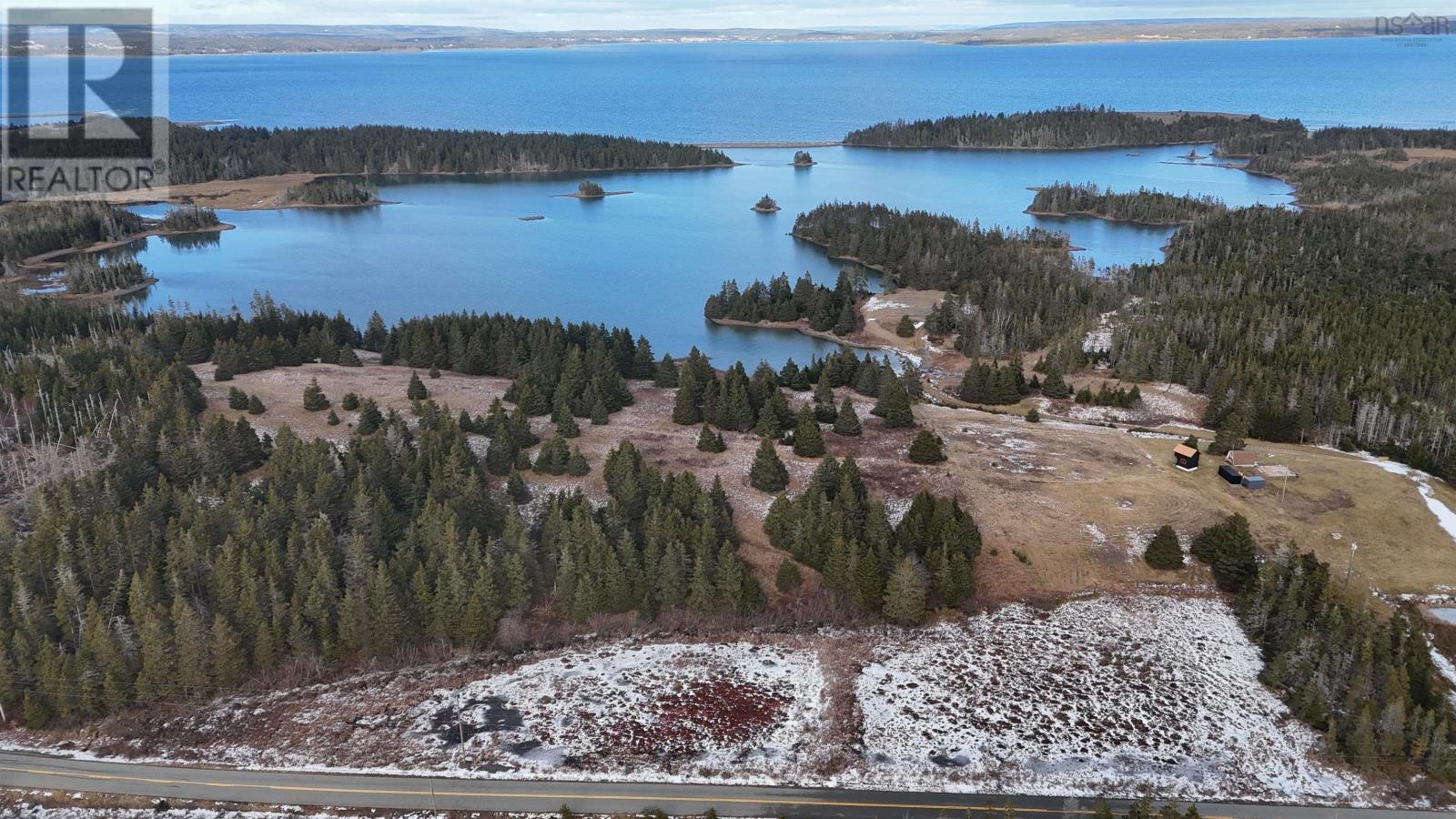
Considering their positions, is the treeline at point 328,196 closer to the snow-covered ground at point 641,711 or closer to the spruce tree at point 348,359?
the spruce tree at point 348,359

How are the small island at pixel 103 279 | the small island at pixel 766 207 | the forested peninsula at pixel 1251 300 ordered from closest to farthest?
1. the forested peninsula at pixel 1251 300
2. the small island at pixel 103 279
3. the small island at pixel 766 207

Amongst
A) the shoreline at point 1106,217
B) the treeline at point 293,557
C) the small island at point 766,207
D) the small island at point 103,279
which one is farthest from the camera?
the small island at point 766,207

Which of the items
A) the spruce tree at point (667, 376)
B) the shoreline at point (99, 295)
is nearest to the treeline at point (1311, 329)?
the spruce tree at point (667, 376)

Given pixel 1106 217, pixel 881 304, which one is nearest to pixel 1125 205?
pixel 1106 217

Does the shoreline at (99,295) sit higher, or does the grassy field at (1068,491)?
the shoreline at (99,295)

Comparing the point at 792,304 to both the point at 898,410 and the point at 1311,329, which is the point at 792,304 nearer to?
the point at 898,410

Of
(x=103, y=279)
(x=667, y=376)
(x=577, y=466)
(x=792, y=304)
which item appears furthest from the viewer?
(x=103, y=279)

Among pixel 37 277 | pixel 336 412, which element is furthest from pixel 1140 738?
pixel 37 277

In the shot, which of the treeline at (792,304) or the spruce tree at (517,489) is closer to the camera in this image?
the spruce tree at (517,489)
